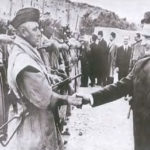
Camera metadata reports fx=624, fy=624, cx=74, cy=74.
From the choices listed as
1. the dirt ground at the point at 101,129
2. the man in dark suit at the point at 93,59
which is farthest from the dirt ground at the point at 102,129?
the man in dark suit at the point at 93,59

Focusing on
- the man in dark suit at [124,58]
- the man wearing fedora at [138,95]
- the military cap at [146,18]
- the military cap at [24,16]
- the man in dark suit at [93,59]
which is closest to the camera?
the man wearing fedora at [138,95]

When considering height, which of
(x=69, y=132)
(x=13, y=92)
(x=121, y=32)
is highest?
(x=121, y=32)

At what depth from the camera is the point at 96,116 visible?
3191mm

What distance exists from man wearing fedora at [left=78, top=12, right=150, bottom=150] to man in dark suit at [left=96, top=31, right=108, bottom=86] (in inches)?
15.8

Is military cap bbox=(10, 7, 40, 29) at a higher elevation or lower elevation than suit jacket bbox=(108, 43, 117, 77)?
higher

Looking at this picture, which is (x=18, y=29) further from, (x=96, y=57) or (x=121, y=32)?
(x=96, y=57)

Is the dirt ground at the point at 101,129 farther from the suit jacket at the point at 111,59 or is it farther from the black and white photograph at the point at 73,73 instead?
the suit jacket at the point at 111,59

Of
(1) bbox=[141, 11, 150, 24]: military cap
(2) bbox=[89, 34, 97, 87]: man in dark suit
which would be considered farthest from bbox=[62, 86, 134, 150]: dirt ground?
(1) bbox=[141, 11, 150, 24]: military cap

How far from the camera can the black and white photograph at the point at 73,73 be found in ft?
7.73

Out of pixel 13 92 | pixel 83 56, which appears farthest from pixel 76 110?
pixel 13 92

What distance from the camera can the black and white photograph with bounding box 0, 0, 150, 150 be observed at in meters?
2.36

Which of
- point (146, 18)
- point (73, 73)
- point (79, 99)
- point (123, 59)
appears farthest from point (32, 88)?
point (123, 59)

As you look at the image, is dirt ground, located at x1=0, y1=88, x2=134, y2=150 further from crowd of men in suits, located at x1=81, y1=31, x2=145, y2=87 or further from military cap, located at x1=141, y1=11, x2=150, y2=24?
military cap, located at x1=141, y1=11, x2=150, y2=24

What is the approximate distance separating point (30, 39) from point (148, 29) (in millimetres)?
473
